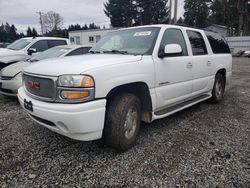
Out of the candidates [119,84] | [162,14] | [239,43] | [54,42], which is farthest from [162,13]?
[119,84]

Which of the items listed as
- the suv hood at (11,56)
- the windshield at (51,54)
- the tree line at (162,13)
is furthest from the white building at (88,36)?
the windshield at (51,54)

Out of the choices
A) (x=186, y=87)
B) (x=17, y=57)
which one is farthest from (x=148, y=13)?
(x=186, y=87)

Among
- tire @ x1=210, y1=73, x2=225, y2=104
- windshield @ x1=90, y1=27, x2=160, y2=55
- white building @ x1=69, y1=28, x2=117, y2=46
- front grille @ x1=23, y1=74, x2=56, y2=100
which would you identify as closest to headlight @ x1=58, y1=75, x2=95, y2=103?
front grille @ x1=23, y1=74, x2=56, y2=100

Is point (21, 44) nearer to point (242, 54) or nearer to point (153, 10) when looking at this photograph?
point (242, 54)

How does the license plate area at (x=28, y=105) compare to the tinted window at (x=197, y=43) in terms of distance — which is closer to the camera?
the license plate area at (x=28, y=105)

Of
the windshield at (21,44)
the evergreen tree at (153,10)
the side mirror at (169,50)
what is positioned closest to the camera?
the side mirror at (169,50)

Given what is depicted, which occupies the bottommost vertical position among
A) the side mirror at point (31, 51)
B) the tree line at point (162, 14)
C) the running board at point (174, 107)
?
the running board at point (174, 107)

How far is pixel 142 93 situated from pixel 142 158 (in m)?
0.94

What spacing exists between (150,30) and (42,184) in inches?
109

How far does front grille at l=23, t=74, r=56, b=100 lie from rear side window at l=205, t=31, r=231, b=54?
384cm

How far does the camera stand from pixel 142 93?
3.36m

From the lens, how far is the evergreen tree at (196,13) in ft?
155

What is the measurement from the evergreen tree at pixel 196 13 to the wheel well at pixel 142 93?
4793 centimetres

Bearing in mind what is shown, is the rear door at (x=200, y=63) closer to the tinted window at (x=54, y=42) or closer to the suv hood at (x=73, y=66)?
the suv hood at (x=73, y=66)
